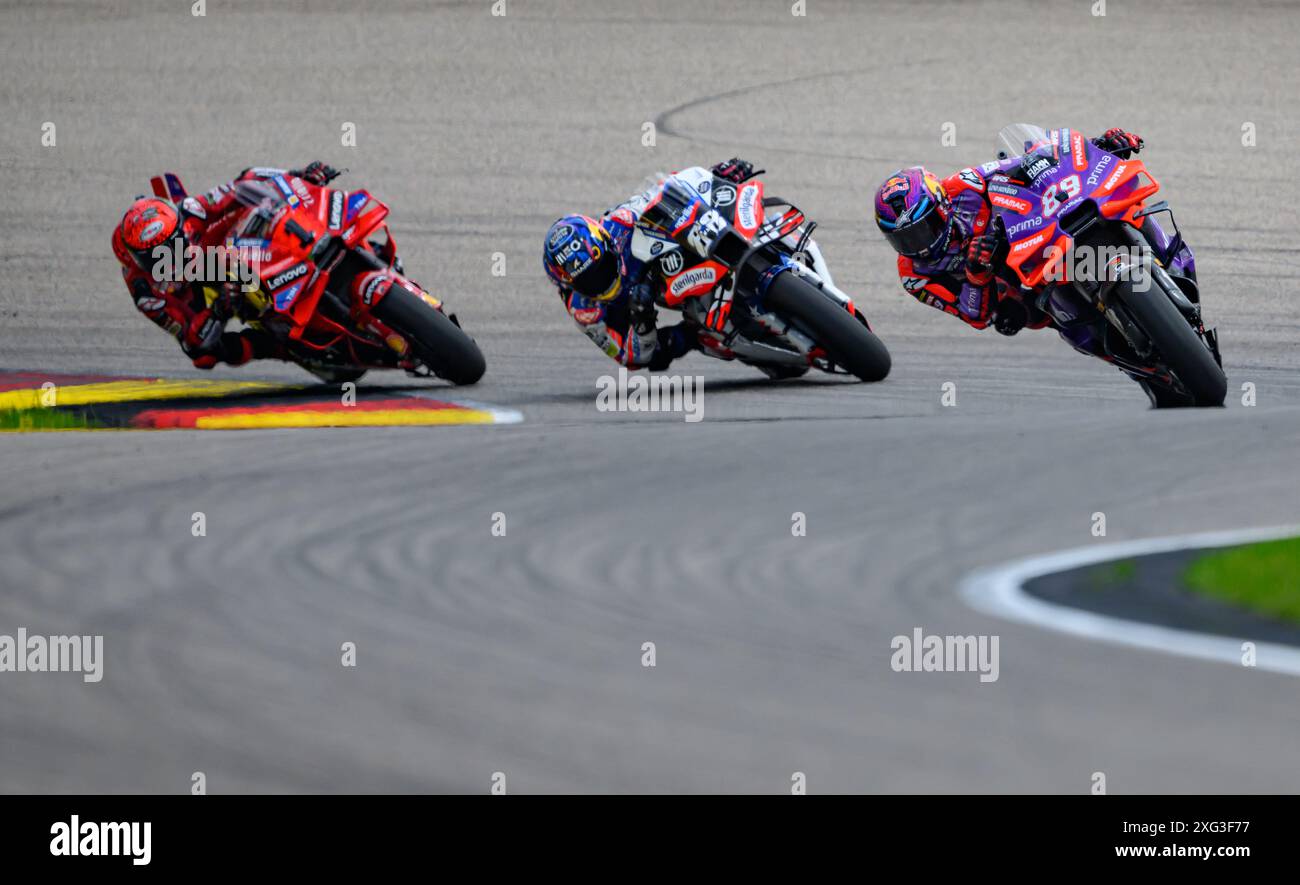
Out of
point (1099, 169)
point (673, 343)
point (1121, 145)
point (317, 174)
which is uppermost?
point (317, 174)

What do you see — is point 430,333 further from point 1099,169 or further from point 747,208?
point 1099,169

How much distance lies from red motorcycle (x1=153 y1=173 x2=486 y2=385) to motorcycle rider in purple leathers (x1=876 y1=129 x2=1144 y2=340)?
2341mm

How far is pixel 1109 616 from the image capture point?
5.54 meters

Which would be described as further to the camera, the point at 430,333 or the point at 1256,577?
the point at 430,333

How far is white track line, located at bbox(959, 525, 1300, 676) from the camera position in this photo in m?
5.16

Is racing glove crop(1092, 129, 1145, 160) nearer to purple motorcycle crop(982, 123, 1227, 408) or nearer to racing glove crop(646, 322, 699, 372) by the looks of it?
purple motorcycle crop(982, 123, 1227, 408)

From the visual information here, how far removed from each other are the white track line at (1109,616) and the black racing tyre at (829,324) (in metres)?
4.61

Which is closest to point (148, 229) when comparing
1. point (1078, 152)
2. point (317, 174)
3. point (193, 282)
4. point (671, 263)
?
point (193, 282)

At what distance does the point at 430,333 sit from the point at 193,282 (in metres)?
1.28

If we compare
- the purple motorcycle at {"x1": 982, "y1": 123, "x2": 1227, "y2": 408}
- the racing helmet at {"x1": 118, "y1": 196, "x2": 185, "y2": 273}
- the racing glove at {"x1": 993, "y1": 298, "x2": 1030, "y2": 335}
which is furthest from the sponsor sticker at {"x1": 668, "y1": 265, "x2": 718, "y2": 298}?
the racing helmet at {"x1": 118, "y1": 196, "x2": 185, "y2": 273}

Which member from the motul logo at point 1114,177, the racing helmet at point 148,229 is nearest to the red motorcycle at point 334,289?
the racing helmet at point 148,229

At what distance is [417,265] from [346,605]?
35.5 feet
